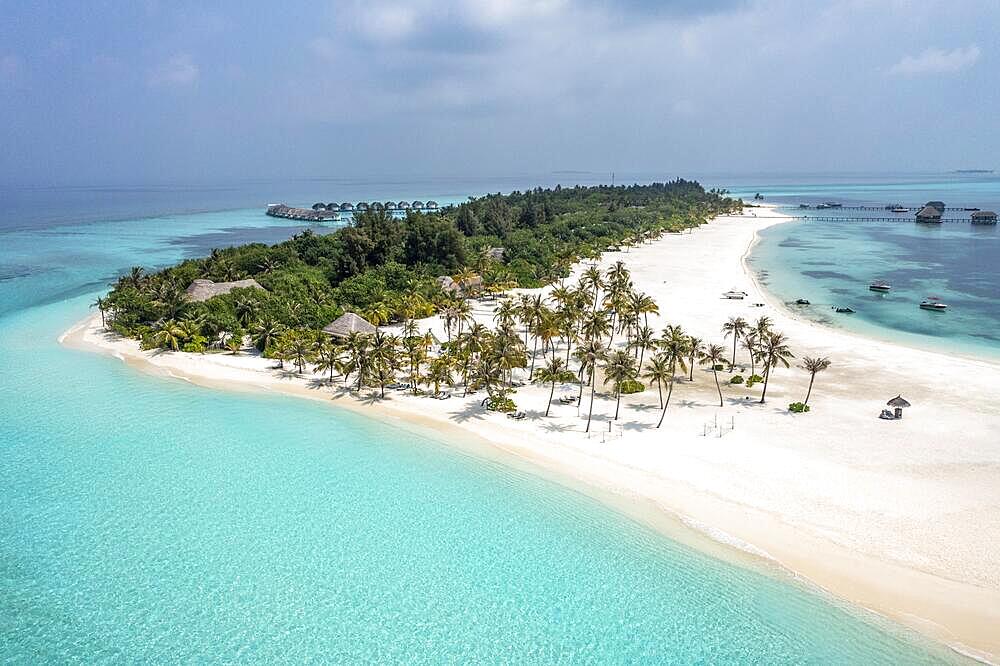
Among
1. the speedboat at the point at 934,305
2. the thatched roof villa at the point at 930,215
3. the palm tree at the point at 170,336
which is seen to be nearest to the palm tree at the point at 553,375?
the palm tree at the point at 170,336

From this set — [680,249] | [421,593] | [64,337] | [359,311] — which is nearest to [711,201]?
[680,249]

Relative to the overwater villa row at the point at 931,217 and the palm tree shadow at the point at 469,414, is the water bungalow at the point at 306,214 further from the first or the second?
the palm tree shadow at the point at 469,414

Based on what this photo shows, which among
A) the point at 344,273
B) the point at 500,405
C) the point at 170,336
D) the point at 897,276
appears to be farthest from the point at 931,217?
the point at 170,336

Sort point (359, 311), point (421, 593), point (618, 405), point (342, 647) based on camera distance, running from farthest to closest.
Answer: point (359, 311)
point (618, 405)
point (421, 593)
point (342, 647)

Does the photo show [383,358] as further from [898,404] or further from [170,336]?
[898,404]

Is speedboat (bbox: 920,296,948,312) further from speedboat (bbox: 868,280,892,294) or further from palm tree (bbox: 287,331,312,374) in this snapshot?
palm tree (bbox: 287,331,312,374)

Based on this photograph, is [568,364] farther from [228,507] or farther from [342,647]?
[342,647]
